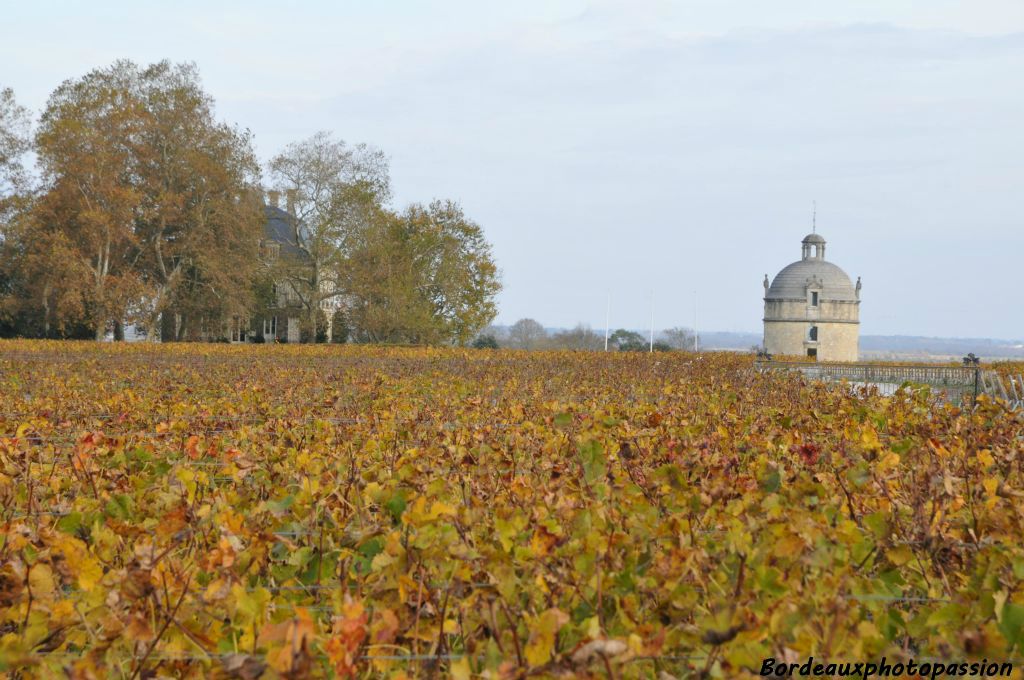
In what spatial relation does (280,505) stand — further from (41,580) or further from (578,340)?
(578,340)

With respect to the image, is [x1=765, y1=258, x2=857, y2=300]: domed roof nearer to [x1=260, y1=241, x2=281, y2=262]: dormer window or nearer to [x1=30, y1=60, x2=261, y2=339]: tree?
[x1=260, y1=241, x2=281, y2=262]: dormer window

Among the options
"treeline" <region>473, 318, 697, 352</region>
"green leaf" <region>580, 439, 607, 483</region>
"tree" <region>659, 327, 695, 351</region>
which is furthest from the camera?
"tree" <region>659, 327, 695, 351</region>

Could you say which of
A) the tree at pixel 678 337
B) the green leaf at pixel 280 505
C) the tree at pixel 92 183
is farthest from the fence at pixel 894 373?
the tree at pixel 678 337

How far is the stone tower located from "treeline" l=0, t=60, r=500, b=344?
1540 inches

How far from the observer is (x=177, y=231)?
46250 millimetres

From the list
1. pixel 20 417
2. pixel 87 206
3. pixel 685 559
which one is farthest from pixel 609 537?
pixel 87 206

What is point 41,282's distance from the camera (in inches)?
1692

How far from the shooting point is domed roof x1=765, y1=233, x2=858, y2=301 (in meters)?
83.2

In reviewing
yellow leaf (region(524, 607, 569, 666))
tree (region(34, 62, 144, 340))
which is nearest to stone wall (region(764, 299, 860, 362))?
tree (region(34, 62, 144, 340))

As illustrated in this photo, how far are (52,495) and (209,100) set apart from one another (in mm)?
44078

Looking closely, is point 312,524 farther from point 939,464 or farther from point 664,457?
point 939,464

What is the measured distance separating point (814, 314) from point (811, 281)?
277 cm

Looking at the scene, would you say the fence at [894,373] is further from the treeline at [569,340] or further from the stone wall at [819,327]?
the stone wall at [819,327]

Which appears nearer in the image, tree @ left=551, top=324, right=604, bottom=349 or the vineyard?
the vineyard
